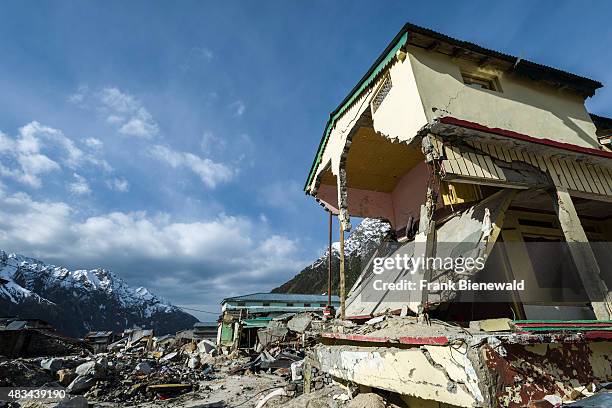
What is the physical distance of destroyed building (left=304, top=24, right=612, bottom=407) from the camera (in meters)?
2.99

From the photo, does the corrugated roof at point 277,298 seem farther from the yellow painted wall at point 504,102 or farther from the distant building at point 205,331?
the yellow painted wall at point 504,102

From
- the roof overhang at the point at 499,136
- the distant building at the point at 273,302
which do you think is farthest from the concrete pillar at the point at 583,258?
the distant building at the point at 273,302

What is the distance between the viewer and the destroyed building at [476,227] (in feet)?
9.82

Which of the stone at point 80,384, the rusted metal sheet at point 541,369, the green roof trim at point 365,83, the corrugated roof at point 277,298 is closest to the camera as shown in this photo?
the rusted metal sheet at point 541,369

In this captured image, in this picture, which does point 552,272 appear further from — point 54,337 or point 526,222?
point 54,337

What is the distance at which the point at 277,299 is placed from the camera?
40000 mm

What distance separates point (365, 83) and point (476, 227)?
413cm

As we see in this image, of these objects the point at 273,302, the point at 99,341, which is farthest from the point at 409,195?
the point at 99,341

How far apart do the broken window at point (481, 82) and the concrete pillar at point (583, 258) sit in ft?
10.5

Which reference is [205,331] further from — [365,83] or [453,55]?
[453,55]

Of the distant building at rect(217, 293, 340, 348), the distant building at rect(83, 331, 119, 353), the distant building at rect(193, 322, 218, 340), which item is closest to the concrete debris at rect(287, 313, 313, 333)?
the distant building at rect(217, 293, 340, 348)

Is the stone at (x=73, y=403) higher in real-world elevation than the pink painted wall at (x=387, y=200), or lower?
lower

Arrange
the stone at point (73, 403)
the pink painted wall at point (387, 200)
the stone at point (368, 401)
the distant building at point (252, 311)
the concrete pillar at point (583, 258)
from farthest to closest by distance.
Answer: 1. the distant building at point (252, 311)
2. the pink painted wall at point (387, 200)
3. the stone at point (73, 403)
4. the concrete pillar at point (583, 258)
5. the stone at point (368, 401)

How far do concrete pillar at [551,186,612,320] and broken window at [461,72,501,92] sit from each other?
3196 mm
